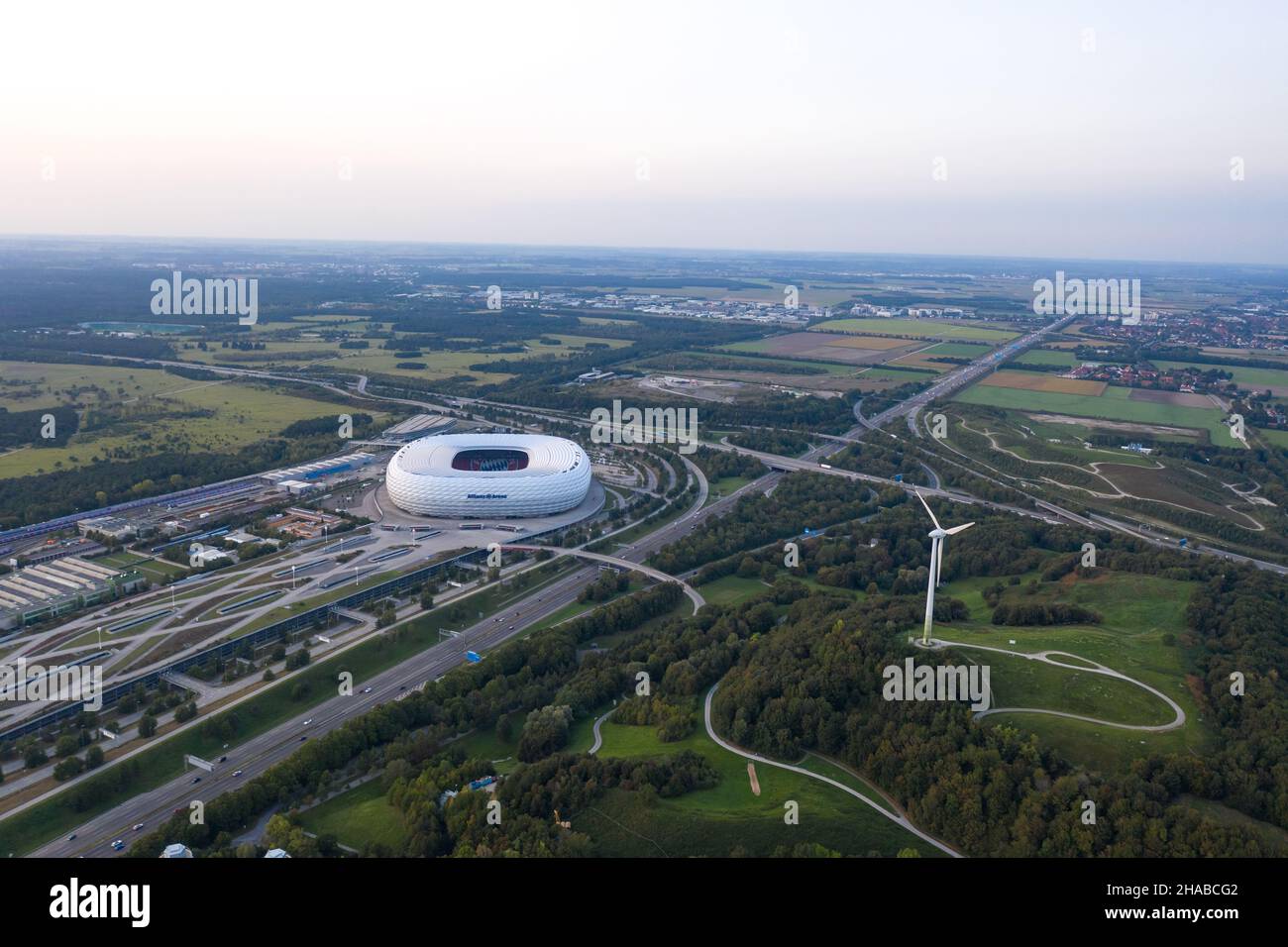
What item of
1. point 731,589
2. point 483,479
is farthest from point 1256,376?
point 483,479

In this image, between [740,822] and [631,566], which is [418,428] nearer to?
[631,566]

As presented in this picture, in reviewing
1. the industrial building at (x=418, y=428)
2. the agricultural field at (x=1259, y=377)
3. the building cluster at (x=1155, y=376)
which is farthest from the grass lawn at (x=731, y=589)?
the agricultural field at (x=1259, y=377)

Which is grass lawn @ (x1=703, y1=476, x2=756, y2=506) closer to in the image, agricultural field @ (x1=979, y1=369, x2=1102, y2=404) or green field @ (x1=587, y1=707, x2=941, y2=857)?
green field @ (x1=587, y1=707, x2=941, y2=857)

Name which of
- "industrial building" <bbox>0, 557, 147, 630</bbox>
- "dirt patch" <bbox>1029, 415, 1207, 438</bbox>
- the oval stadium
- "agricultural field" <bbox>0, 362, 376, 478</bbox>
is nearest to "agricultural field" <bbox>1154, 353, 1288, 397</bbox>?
"dirt patch" <bbox>1029, 415, 1207, 438</bbox>

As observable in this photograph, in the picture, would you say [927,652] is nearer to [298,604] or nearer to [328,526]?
[298,604]
